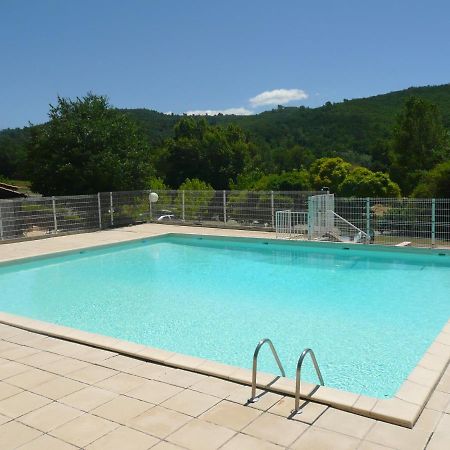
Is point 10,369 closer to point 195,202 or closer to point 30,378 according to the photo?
point 30,378

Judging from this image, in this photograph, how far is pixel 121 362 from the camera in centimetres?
466

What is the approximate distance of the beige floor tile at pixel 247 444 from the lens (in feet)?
10.2

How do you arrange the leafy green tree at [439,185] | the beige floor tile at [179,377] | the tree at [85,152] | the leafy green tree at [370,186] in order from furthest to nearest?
1. the leafy green tree at [370,186]
2. the tree at [85,152]
3. the leafy green tree at [439,185]
4. the beige floor tile at [179,377]

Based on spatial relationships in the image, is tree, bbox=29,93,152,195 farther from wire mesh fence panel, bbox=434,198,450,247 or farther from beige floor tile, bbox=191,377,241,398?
beige floor tile, bbox=191,377,241,398

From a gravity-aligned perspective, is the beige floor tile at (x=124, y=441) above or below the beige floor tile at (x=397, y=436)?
above

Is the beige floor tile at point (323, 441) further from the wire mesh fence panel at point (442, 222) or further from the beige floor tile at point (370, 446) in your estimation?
the wire mesh fence panel at point (442, 222)

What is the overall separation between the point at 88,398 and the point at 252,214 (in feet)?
37.1

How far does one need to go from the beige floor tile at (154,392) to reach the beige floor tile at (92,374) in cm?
41

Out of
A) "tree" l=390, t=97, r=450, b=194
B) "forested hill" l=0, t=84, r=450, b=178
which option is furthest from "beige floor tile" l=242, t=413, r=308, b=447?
"forested hill" l=0, t=84, r=450, b=178

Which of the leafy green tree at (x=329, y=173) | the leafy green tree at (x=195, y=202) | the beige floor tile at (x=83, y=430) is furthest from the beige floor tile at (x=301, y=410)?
the leafy green tree at (x=329, y=173)

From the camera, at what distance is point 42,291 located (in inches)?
367

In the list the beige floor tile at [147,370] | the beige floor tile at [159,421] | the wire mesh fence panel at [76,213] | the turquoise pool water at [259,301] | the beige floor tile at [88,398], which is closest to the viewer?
the beige floor tile at [159,421]

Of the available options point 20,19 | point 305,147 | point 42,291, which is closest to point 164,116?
point 305,147

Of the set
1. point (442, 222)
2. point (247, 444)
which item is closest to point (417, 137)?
point (442, 222)
